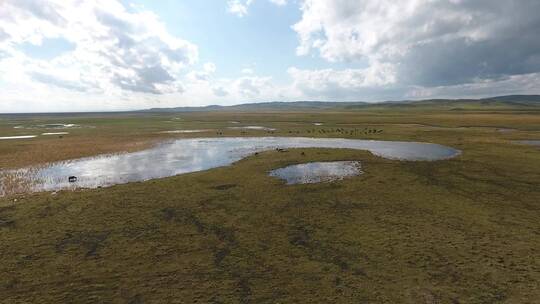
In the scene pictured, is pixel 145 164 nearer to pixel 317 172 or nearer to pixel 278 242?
pixel 317 172

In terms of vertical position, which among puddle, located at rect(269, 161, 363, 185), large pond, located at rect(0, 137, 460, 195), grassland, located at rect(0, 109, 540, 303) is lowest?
grassland, located at rect(0, 109, 540, 303)

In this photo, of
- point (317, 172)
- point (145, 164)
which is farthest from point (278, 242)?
point (145, 164)

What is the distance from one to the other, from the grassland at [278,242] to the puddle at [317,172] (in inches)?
91.5

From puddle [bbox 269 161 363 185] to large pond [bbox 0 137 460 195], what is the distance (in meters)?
9.31

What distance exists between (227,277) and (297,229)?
6806 millimetres

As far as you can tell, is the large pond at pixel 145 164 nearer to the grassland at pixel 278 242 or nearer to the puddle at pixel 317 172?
the grassland at pixel 278 242

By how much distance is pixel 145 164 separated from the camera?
4338 cm

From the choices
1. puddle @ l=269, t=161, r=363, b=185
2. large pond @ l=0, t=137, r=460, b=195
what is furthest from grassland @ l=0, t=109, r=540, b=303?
large pond @ l=0, t=137, r=460, b=195

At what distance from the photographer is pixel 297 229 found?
20.7m

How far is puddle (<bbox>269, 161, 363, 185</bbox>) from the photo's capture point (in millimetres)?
33625

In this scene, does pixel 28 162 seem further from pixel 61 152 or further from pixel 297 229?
pixel 297 229

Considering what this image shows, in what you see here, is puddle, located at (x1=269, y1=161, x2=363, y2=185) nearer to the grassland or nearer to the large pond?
the grassland

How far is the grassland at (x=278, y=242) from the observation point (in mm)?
14039

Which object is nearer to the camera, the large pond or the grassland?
the grassland
